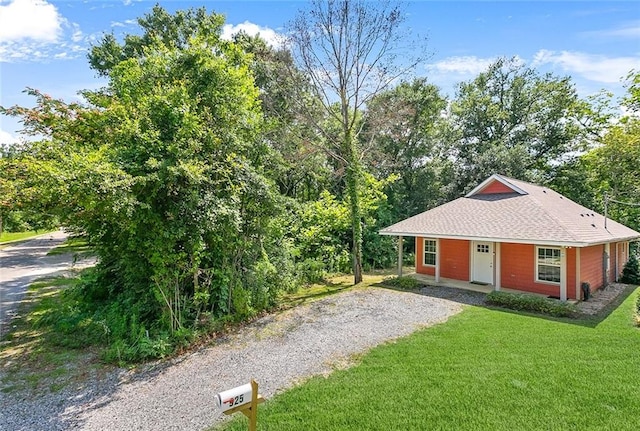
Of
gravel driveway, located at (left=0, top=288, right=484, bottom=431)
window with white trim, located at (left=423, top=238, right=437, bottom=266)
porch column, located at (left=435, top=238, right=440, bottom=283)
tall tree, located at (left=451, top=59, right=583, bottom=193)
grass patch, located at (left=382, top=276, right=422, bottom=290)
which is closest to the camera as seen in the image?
gravel driveway, located at (left=0, top=288, right=484, bottom=431)

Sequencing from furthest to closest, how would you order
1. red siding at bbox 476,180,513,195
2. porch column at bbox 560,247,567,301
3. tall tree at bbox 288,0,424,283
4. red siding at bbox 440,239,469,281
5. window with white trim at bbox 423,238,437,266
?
red siding at bbox 476,180,513,195
window with white trim at bbox 423,238,437,266
red siding at bbox 440,239,469,281
tall tree at bbox 288,0,424,283
porch column at bbox 560,247,567,301

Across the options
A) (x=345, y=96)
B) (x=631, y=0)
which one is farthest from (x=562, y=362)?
(x=345, y=96)

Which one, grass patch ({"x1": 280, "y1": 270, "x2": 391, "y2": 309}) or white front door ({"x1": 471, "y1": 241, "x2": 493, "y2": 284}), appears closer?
grass patch ({"x1": 280, "y1": 270, "x2": 391, "y2": 309})

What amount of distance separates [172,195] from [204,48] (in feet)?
13.5

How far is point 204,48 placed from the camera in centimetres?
874

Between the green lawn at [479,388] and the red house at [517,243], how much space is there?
3.67m

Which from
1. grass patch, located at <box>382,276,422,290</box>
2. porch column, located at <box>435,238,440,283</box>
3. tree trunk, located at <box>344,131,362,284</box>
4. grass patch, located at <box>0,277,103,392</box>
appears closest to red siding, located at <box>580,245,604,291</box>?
porch column, located at <box>435,238,440,283</box>

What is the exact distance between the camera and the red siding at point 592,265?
456 inches

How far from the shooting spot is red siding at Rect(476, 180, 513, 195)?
15.9m

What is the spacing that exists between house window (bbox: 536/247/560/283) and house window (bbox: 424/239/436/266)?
160 inches

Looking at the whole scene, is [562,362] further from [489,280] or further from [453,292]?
[489,280]

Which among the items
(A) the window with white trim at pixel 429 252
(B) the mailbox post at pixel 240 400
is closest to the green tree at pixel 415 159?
(A) the window with white trim at pixel 429 252

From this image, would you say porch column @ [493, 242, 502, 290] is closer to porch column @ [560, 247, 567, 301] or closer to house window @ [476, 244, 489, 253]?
house window @ [476, 244, 489, 253]

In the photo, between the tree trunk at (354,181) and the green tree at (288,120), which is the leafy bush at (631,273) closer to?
the tree trunk at (354,181)
